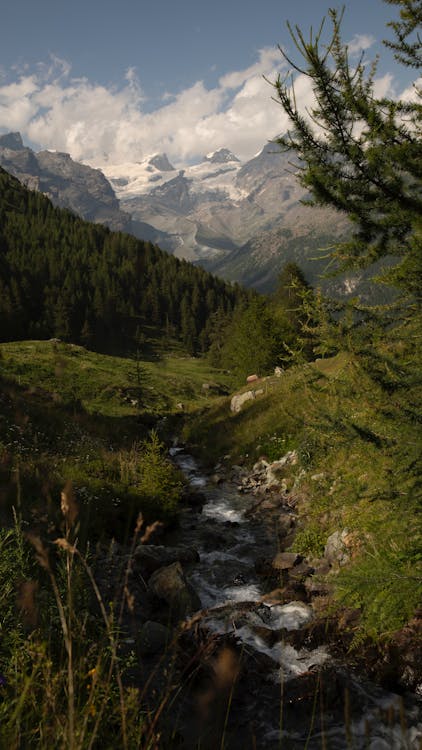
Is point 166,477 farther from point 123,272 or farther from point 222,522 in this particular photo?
point 123,272

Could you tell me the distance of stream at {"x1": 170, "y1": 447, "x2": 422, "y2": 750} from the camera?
5395 mm

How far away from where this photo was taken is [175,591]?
27.1ft

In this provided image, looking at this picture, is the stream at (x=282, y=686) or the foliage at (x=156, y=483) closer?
the stream at (x=282, y=686)

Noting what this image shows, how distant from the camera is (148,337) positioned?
356 ft

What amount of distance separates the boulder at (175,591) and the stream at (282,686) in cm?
41

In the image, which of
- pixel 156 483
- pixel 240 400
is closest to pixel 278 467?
pixel 156 483

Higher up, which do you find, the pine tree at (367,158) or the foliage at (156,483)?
the pine tree at (367,158)

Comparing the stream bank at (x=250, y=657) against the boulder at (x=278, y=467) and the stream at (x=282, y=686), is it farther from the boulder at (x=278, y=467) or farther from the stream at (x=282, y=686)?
the boulder at (x=278, y=467)

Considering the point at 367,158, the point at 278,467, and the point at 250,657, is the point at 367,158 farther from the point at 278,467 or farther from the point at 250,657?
the point at 278,467

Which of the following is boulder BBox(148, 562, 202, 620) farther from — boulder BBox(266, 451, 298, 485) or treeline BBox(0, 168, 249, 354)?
→ treeline BBox(0, 168, 249, 354)

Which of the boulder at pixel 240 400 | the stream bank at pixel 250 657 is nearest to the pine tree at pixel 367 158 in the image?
the stream bank at pixel 250 657

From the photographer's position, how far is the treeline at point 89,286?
319 ft

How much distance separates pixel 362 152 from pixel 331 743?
7.15m

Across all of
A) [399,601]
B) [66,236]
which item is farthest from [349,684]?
[66,236]
